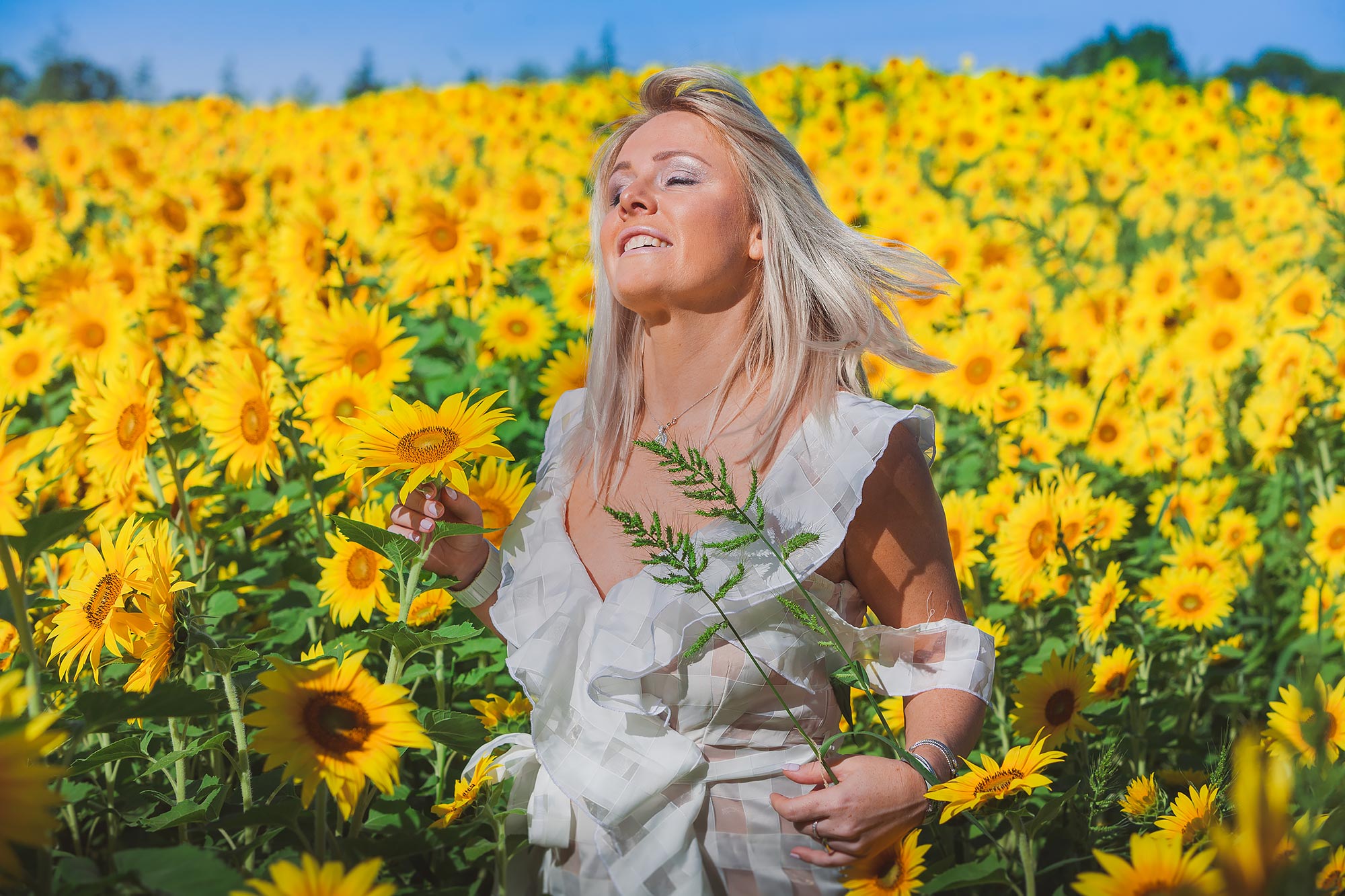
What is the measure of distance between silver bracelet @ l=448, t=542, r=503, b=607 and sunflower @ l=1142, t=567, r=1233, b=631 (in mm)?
1586

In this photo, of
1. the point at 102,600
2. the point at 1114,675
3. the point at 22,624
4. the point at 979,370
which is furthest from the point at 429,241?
the point at 22,624

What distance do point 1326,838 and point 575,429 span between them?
4.33 ft

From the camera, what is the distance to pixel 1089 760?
2.03 metres

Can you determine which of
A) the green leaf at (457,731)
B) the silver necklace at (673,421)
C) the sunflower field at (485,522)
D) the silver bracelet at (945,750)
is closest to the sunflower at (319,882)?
the sunflower field at (485,522)

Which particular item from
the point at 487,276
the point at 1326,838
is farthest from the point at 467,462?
the point at 487,276

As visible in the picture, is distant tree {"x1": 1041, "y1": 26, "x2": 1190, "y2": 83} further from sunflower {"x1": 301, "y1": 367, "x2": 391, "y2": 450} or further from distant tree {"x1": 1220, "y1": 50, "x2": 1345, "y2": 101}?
sunflower {"x1": 301, "y1": 367, "x2": 391, "y2": 450}

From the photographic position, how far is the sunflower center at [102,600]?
135 cm

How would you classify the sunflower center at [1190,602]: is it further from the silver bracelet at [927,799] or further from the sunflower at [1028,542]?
the silver bracelet at [927,799]

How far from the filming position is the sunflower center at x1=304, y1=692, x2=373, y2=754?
3.65 ft

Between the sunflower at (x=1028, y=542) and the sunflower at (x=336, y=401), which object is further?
the sunflower at (x=1028, y=542)

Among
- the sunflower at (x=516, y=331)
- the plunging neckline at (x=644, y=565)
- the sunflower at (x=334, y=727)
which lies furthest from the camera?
the sunflower at (x=516, y=331)

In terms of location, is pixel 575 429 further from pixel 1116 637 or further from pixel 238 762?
pixel 1116 637

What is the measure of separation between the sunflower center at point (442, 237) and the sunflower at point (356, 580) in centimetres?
182

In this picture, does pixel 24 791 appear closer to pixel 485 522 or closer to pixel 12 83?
pixel 485 522
